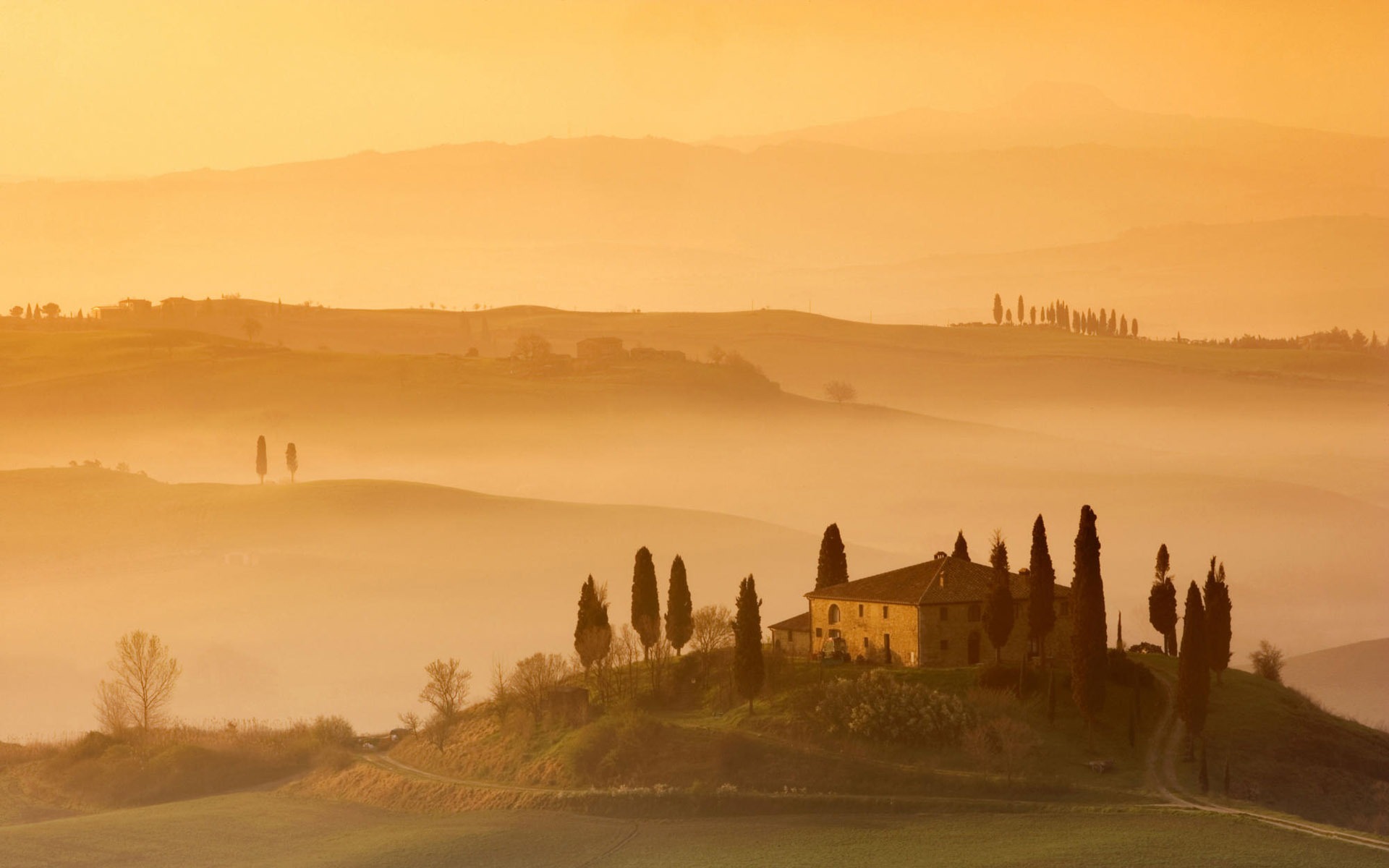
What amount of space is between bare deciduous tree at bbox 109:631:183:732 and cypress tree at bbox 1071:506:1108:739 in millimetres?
63324

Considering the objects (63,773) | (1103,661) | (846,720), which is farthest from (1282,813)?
(63,773)

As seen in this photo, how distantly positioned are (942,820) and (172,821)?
43142 mm

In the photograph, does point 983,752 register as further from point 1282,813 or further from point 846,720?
point 1282,813

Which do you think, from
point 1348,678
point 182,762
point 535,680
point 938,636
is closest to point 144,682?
point 182,762

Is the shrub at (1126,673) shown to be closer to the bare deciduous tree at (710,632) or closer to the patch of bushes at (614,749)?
the bare deciduous tree at (710,632)

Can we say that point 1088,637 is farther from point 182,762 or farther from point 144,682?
point 144,682

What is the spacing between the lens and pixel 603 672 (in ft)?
352

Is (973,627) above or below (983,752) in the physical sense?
above

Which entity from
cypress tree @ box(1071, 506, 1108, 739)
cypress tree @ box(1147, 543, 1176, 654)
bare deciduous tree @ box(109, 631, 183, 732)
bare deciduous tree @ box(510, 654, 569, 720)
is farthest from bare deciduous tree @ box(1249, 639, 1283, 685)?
bare deciduous tree @ box(109, 631, 183, 732)

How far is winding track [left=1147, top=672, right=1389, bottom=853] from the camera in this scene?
78.3 m

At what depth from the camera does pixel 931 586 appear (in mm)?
102312

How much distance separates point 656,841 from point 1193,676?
99.9ft

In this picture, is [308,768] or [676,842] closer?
[676,842]

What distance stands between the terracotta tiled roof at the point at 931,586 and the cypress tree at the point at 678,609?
26.5 ft
